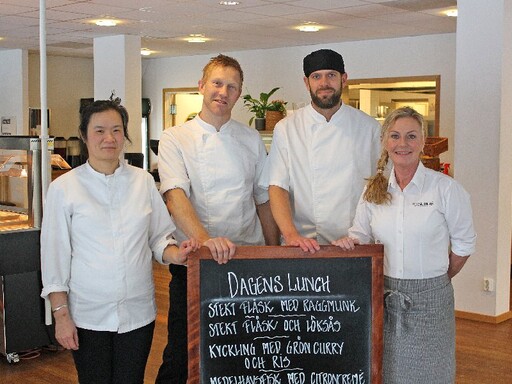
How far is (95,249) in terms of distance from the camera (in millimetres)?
2383

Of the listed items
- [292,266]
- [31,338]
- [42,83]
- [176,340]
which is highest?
[42,83]

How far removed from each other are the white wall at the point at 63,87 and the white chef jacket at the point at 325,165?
959cm

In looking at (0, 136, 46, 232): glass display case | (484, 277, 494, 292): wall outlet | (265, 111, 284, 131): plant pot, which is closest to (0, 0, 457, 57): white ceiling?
(265, 111, 284, 131): plant pot

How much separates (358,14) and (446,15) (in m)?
0.84

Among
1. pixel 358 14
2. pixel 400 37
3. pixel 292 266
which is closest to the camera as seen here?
pixel 292 266

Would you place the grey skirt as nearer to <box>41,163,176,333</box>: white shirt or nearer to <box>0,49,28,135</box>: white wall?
<box>41,163,176,333</box>: white shirt

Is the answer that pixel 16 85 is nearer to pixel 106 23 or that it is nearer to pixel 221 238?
pixel 106 23

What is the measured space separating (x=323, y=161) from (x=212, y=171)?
42 centimetres

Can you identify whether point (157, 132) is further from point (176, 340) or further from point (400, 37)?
point (176, 340)

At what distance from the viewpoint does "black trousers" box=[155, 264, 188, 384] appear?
286 centimetres

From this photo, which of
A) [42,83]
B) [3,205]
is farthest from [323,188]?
[3,205]

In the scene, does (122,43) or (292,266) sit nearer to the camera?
(292,266)

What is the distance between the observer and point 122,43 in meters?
8.84

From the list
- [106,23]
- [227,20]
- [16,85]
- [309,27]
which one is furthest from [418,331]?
[16,85]
